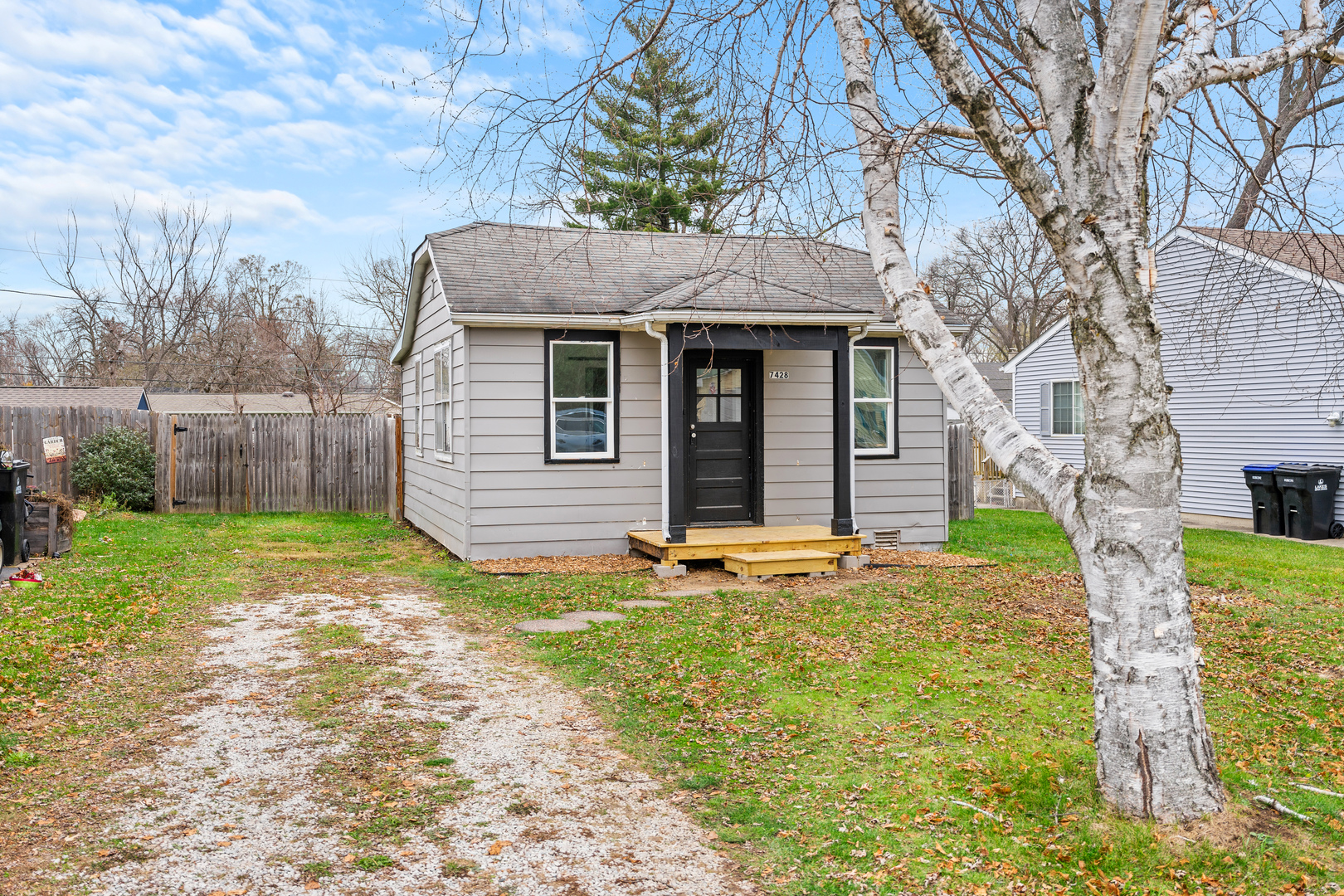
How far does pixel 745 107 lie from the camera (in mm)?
5090

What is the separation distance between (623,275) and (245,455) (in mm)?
8890

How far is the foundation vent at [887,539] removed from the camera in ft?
38.7

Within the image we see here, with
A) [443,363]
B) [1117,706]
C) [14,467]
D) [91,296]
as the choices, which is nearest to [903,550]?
[443,363]

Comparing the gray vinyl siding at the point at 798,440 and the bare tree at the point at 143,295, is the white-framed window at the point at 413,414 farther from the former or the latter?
the bare tree at the point at 143,295

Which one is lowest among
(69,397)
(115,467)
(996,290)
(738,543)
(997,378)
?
(738,543)

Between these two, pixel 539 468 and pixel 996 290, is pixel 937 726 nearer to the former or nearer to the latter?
pixel 539 468

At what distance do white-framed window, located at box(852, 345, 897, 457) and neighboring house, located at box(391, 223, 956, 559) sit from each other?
2 centimetres

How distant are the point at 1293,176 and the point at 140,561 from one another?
10818 millimetres

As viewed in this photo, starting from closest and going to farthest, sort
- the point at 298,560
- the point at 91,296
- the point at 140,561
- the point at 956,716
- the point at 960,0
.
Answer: the point at 960,0
the point at 956,716
the point at 140,561
the point at 298,560
the point at 91,296

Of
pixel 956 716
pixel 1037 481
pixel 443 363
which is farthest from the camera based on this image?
pixel 443 363

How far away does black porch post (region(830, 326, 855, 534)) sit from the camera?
10266 mm

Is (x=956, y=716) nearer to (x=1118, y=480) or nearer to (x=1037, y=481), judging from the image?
(x=1037, y=481)

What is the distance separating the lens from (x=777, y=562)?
9.52 m

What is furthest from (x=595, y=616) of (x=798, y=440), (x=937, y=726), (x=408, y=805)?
(x=798, y=440)
